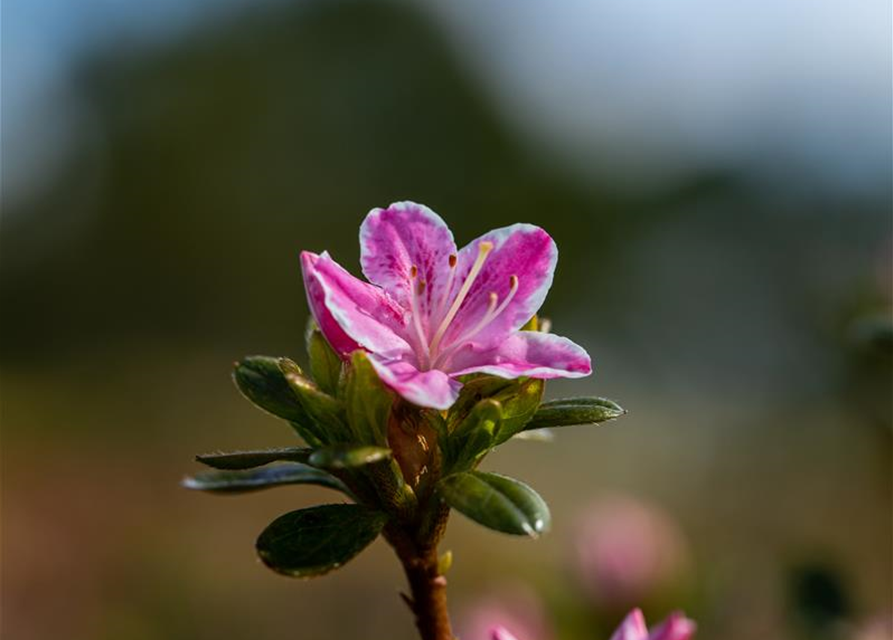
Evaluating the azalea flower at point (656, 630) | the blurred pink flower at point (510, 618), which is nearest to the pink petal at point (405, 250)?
the azalea flower at point (656, 630)

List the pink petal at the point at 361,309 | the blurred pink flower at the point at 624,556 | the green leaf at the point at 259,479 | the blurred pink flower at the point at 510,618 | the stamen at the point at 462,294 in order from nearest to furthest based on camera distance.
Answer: the green leaf at the point at 259,479 < the pink petal at the point at 361,309 < the stamen at the point at 462,294 < the blurred pink flower at the point at 510,618 < the blurred pink flower at the point at 624,556

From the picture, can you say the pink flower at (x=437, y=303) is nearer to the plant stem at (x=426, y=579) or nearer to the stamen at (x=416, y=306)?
the stamen at (x=416, y=306)

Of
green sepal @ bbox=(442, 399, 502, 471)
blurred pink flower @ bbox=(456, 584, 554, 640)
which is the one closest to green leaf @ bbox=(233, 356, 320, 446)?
green sepal @ bbox=(442, 399, 502, 471)

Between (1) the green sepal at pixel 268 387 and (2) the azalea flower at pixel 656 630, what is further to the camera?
(1) the green sepal at pixel 268 387

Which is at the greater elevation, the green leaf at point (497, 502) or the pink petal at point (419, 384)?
the pink petal at point (419, 384)

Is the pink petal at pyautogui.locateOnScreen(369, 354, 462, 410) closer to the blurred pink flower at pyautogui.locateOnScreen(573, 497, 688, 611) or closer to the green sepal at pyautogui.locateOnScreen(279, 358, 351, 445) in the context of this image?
the green sepal at pyautogui.locateOnScreen(279, 358, 351, 445)

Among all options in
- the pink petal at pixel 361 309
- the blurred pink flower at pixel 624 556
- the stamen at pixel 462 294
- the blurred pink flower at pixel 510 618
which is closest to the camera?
the pink petal at pixel 361 309

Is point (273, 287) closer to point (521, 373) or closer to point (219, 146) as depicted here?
point (219, 146)
